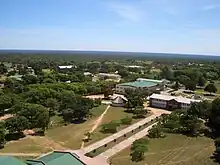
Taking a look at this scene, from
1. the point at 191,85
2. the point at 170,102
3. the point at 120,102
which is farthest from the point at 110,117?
the point at 191,85

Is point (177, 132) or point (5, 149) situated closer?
point (5, 149)

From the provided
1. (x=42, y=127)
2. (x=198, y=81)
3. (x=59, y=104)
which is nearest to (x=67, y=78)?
(x=59, y=104)

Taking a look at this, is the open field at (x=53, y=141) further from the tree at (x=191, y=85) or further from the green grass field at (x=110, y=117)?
the tree at (x=191, y=85)

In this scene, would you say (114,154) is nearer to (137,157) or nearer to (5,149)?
(137,157)

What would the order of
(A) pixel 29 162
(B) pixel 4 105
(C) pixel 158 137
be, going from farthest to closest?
(B) pixel 4 105
(C) pixel 158 137
(A) pixel 29 162

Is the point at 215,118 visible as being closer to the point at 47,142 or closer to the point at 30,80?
the point at 47,142

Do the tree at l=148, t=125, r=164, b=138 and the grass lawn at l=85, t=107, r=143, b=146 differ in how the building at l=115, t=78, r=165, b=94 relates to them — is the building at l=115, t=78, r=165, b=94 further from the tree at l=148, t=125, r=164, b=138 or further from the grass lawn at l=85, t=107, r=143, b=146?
the tree at l=148, t=125, r=164, b=138

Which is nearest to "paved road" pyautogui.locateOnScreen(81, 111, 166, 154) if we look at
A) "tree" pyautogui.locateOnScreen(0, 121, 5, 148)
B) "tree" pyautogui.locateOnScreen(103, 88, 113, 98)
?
"tree" pyautogui.locateOnScreen(0, 121, 5, 148)
